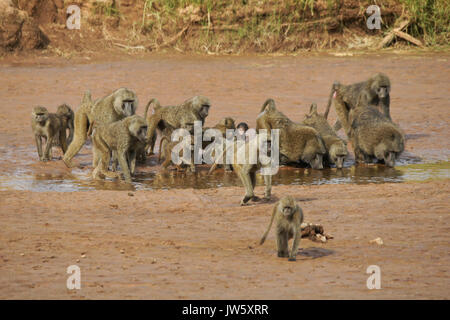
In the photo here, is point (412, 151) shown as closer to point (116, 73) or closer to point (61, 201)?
point (61, 201)

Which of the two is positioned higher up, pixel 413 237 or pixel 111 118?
pixel 111 118

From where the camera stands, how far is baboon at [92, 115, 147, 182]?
362 inches

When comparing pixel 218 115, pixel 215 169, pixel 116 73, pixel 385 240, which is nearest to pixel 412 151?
pixel 215 169

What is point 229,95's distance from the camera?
16.7 meters

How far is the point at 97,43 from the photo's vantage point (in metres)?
22.7

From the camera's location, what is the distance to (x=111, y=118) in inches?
397

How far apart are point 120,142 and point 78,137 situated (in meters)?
1.43

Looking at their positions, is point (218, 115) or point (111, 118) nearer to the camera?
point (111, 118)

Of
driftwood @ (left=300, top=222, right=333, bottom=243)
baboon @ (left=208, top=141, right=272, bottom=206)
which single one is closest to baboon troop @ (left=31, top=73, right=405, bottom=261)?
baboon @ (left=208, top=141, right=272, bottom=206)

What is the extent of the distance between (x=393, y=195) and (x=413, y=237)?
1771 mm

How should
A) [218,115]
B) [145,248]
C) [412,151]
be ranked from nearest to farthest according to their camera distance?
[145,248] → [412,151] → [218,115]

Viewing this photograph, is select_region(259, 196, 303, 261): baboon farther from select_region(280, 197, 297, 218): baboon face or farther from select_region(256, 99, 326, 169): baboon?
select_region(256, 99, 326, 169): baboon

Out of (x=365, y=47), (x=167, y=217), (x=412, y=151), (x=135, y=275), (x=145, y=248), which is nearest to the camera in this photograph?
(x=135, y=275)

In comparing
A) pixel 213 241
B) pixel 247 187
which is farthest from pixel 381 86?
pixel 213 241
